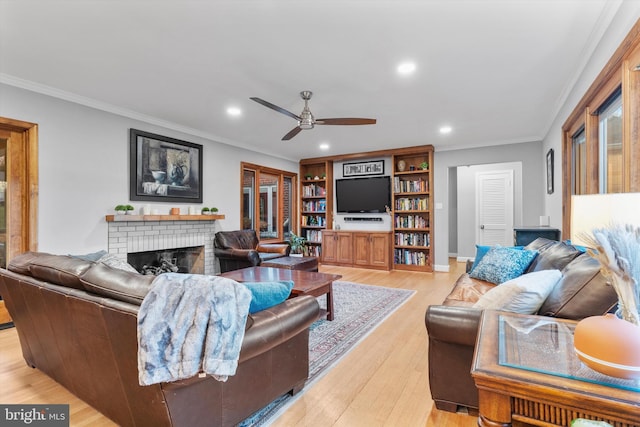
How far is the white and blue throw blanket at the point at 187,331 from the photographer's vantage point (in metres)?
1.14

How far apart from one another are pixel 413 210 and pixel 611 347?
535 centimetres

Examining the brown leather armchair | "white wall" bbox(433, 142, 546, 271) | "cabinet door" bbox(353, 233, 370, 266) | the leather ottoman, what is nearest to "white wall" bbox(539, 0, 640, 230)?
"white wall" bbox(433, 142, 546, 271)

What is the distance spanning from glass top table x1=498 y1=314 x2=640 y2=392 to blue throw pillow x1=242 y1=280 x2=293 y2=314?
3.40 ft

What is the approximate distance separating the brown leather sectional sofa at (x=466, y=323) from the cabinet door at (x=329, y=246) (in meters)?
4.77

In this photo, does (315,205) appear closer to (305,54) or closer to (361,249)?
(361,249)

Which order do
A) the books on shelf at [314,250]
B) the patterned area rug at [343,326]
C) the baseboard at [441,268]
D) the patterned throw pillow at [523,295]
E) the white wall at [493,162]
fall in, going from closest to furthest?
the patterned throw pillow at [523,295] < the patterned area rug at [343,326] < the white wall at [493,162] < the baseboard at [441,268] < the books on shelf at [314,250]

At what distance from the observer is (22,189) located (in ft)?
10.4

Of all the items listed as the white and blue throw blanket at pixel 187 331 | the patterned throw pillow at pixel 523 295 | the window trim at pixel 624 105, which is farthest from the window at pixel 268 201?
the window trim at pixel 624 105

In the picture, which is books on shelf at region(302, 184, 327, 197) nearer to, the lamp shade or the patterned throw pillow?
the patterned throw pillow

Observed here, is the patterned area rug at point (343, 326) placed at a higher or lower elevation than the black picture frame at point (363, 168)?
lower

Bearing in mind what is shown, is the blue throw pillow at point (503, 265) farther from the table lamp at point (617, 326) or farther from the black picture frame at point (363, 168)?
the black picture frame at point (363, 168)

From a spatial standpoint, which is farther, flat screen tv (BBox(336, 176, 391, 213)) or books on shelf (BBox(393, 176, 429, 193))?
flat screen tv (BBox(336, 176, 391, 213))

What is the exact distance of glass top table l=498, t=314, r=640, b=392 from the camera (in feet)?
2.87

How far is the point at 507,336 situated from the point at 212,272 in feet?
15.2
